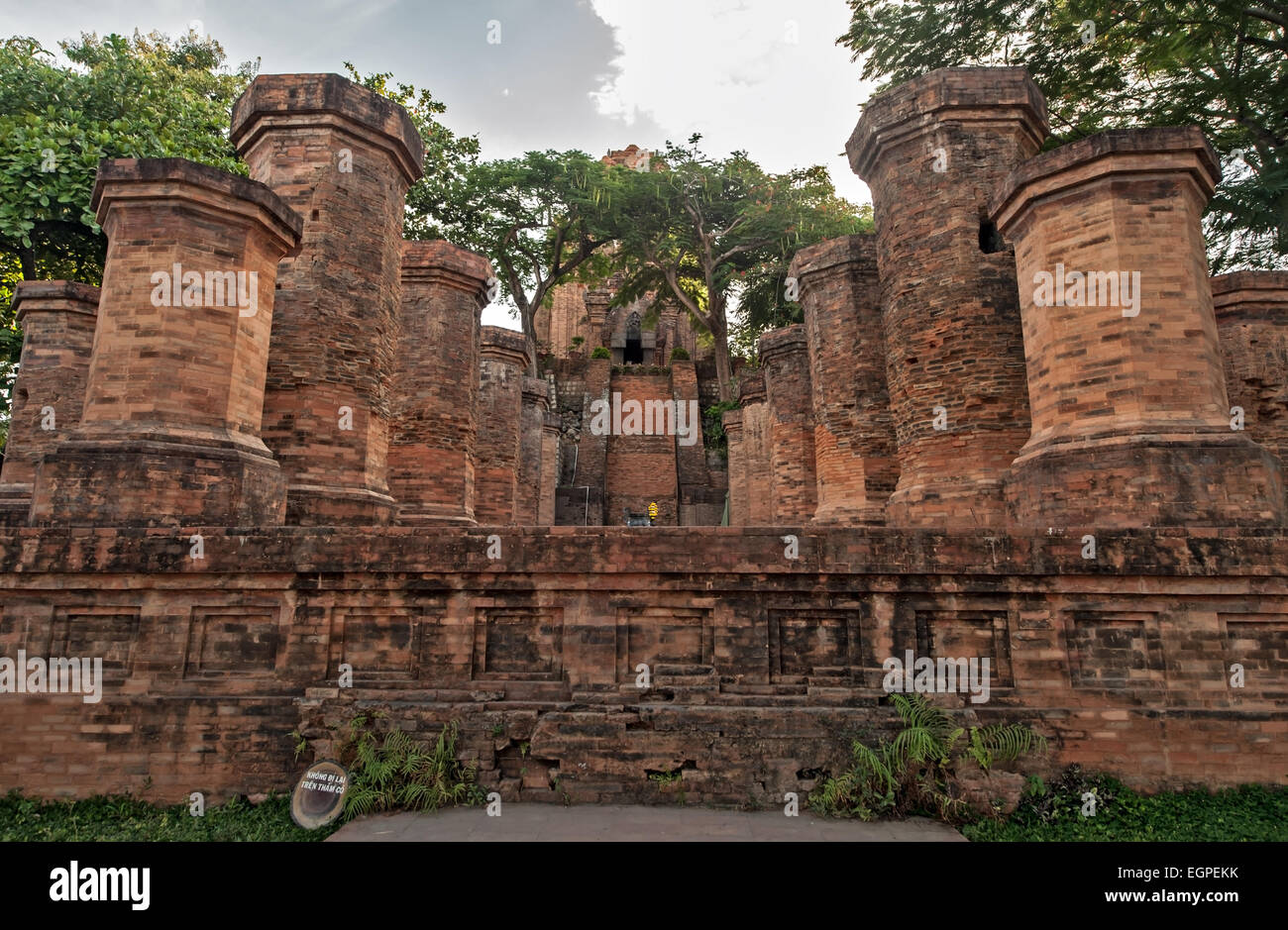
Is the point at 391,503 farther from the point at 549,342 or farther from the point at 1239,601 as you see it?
the point at 549,342

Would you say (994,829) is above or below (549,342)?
below

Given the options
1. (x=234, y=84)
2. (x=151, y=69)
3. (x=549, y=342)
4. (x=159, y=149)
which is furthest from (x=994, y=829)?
(x=549, y=342)

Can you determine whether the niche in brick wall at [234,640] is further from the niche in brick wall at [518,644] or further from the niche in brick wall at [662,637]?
the niche in brick wall at [662,637]

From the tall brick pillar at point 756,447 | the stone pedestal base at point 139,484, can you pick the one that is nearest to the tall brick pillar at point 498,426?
the tall brick pillar at point 756,447

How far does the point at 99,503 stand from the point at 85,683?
1.56 m

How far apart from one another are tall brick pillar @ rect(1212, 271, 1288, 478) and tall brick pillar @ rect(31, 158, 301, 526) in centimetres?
1501

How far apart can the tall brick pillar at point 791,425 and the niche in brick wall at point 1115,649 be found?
31.8 feet

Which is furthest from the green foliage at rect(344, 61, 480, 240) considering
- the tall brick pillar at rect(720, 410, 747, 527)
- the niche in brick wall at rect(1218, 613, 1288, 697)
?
the niche in brick wall at rect(1218, 613, 1288, 697)

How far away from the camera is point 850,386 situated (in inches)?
526

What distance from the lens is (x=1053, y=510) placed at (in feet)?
23.7

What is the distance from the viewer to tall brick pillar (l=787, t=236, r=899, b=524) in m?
13.1

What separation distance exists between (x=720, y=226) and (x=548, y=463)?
11.2m

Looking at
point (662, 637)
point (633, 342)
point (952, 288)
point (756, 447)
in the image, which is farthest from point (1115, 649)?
point (633, 342)

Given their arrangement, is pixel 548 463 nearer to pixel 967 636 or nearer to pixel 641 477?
pixel 641 477
